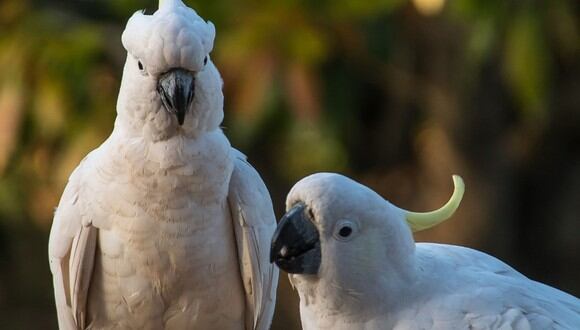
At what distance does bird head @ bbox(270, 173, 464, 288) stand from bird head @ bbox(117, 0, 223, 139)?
54 cm

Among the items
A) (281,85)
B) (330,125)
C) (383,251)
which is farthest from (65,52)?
(383,251)

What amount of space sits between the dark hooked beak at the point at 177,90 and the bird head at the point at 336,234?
0.50m

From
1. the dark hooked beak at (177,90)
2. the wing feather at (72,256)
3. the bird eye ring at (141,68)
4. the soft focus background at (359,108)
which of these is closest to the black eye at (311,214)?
the dark hooked beak at (177,90)

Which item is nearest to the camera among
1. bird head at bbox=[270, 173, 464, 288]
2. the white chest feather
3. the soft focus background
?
bird head at bbox=[270, 173, 464, 288]

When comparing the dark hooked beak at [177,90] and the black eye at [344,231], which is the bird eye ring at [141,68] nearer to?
the dark hooked beak at [177,90]

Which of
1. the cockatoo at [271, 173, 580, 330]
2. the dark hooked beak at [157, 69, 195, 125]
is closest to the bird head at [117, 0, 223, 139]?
the dark hooked beak at [157, 69, 195, 125]

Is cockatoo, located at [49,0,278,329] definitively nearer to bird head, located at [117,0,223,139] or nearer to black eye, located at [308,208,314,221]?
bird head, located at [117,0,223,139]

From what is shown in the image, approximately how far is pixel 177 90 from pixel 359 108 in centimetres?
393

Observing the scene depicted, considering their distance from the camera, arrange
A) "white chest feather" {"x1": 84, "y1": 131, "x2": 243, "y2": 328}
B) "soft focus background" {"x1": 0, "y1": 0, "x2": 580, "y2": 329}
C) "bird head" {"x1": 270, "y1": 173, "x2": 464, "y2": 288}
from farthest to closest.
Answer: "soft focus background" {"x1": 0, "y1": 0, "x2": 580, "y2": 329} → "white chest feather" {"x1": 84, "y1": 131, "x2": 243, "y2": 328} → "bird head" {"x1": 270, "y1": 173, "x2": 464, "y2": 288}

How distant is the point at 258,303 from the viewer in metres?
3.19

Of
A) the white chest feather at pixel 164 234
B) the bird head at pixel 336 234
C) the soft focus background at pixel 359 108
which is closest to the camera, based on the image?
the bird head at pixel 336 234

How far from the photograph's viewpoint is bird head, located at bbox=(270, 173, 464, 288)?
241 centimetres

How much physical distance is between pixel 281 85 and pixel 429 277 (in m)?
2.73

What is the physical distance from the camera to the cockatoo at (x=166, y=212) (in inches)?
112
